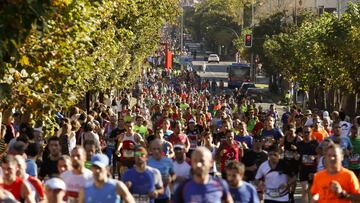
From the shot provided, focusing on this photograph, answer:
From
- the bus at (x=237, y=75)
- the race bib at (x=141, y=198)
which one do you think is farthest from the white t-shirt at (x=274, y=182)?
the bus at (x=237, y=75)

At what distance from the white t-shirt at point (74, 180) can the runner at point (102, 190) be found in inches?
33.3

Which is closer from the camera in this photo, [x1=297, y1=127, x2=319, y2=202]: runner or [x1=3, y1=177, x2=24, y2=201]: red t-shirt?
[x1=3, y1=177, x2=24, y2=201]: red t-shirt

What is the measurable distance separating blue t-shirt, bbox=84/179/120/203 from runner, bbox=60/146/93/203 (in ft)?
2.47

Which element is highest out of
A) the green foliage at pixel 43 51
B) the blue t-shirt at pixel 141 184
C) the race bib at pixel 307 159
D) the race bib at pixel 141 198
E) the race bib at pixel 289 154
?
the green foliage at pixel 43 51

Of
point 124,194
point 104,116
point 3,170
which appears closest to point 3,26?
point 3,170

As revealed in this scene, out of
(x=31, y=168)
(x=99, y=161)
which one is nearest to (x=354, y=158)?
(x=31, y=168)

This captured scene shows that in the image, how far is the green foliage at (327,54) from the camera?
1545 inches

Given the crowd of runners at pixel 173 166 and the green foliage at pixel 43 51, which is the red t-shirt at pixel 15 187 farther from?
the green foliage at pixel 43 51

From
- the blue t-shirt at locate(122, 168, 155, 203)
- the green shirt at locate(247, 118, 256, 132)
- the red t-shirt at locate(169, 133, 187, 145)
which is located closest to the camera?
the blue t-shirt at locate(122, 168, 155, 203)

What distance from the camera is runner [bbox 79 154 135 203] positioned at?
411 inches

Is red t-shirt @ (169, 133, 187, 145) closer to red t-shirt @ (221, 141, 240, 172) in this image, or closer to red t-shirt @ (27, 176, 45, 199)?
red t-shirt @ (221, 141, 240, 172)

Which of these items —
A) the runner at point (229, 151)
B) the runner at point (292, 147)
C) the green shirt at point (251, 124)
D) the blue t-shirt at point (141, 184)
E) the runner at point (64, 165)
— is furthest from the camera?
the green shirt at point (251, 124)

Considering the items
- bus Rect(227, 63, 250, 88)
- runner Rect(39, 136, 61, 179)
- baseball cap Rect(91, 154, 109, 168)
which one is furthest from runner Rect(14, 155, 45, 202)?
bus Rect(227, 63, 250, 88)

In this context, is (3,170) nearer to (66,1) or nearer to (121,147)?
(66,1)
